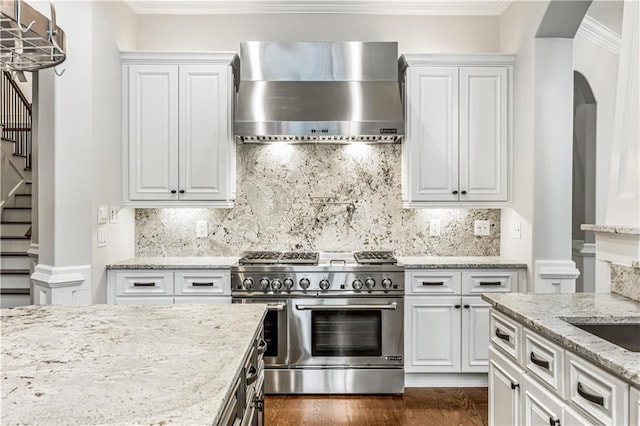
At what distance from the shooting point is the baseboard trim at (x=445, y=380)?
3504 millimetres

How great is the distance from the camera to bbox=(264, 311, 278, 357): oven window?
3324 mm

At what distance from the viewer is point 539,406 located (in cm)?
172

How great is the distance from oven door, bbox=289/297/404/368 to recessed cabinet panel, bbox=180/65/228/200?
3.94 ft

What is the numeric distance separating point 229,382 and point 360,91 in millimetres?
2943

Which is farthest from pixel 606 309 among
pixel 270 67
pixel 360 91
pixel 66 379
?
pixel 270 67

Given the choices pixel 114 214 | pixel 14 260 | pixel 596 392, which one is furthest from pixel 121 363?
pixel 14 260

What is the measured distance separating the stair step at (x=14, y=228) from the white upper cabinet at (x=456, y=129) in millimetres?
4549

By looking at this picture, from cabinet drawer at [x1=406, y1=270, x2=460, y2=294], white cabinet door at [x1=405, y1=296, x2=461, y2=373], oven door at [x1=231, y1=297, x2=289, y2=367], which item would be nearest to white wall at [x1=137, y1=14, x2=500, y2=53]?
cabinet drawer at [x1=406, y1=270, x2=460, y2=294]

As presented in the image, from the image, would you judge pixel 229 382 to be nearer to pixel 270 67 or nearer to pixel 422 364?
pixel 422 364

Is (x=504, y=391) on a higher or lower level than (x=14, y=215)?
lower

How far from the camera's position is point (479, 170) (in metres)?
3.65

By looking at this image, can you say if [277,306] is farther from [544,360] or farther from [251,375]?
[544,360]

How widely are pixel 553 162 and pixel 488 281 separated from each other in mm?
1014

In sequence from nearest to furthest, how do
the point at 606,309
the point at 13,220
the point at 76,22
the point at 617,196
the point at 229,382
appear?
the point at 229,382 → the point at 606,309 → the point at 617,196 → the point at 76,22 → the point at 13,220
